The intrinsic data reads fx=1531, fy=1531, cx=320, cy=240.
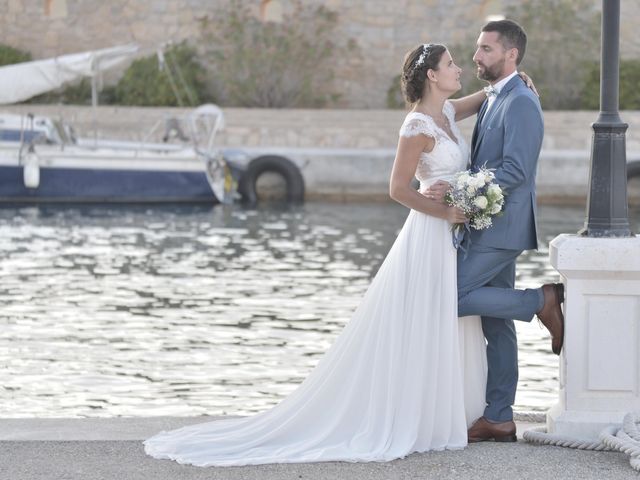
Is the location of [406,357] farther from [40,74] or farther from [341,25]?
[341,25]

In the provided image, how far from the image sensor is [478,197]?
6004 mm

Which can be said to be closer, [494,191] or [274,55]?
[494,191]

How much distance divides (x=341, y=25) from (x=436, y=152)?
25302mm

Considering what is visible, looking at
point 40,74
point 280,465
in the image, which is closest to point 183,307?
point 280,465

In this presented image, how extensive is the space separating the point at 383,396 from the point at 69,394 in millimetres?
3836

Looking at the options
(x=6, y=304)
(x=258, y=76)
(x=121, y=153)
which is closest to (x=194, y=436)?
(x=6, y=304)

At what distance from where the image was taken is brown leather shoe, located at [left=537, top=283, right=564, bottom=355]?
6191mm

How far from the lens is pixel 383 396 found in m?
6.13

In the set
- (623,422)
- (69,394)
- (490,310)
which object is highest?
(490,310)

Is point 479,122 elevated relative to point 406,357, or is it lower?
elevated

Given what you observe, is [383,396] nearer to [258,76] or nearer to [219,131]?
[219,131]

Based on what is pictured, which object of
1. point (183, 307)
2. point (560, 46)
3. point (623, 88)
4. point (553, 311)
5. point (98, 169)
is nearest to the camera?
point (553, 311)

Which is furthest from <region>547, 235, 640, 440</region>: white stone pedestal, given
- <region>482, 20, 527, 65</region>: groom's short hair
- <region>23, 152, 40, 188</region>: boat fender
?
<region>23, 152, 40, 188</region>: boat fender

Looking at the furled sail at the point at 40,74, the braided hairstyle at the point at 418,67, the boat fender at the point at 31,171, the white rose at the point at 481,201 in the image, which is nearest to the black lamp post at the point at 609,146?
the white rose at the point at 481,201
